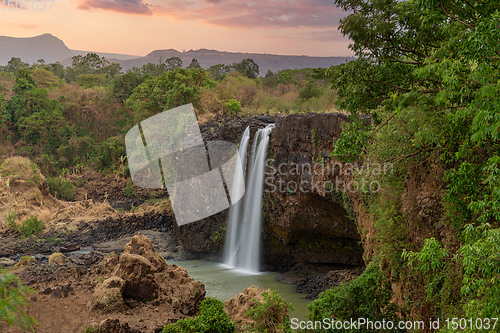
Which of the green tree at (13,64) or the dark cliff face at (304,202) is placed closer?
the dark cliff face at (304,202)

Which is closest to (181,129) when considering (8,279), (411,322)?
(411,322)

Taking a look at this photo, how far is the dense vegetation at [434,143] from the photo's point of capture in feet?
16.4

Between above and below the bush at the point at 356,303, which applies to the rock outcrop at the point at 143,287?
below

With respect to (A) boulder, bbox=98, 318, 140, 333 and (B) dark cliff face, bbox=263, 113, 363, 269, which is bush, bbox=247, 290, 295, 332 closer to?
(A) boulder, bbox=98, 318, 140, 333

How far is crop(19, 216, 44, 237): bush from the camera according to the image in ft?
76.9

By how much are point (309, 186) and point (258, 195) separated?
11.4 feet

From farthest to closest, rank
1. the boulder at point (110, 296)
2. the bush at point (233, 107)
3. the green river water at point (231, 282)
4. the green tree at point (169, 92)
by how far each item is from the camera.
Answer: the green tree at point (169, 92) → the bush at point (233, 107) → the green river water at point (231, 282) → the boulder at point (110, 296)

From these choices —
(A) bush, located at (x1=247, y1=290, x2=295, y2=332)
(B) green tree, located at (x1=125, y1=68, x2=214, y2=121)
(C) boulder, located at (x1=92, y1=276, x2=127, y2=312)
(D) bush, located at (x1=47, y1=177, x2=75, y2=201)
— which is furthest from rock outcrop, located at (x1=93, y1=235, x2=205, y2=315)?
(D) bush, located at (x1=47, y1=177, x2=75, y2=201)

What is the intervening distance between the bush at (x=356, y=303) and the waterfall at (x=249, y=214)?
11.3 m

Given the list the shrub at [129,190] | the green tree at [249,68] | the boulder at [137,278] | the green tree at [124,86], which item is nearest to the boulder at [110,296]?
the boulder at [137,278]

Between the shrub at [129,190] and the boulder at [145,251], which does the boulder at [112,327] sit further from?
the shrub at [129,190]

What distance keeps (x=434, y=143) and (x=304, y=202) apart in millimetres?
9664

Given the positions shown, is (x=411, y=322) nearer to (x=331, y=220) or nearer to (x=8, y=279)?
(x=8, y=279)

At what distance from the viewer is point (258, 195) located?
19188mm
